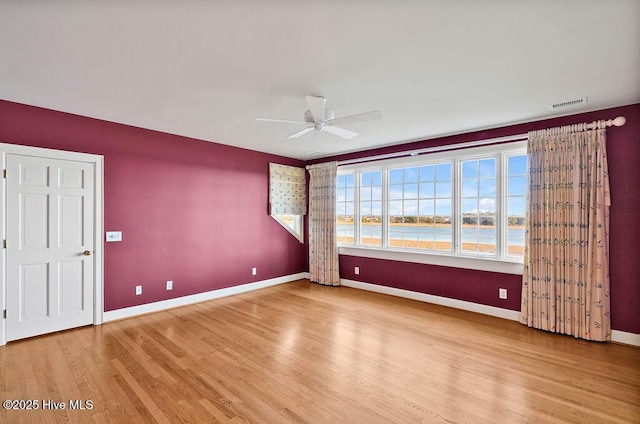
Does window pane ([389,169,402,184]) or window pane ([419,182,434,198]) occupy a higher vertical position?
window pane ([389,169,402,184])

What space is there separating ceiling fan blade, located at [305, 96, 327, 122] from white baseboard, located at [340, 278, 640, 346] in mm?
3325

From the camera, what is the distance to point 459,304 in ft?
14.4

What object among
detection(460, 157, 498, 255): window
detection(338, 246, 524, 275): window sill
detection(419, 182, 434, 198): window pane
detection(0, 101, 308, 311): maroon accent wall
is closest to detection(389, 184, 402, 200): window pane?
detection(419, 182, 434, 198): window pane

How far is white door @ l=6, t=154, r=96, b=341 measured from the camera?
317 cm

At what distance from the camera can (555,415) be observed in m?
2.05

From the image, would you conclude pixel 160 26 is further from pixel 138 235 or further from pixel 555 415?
pixel 555 415

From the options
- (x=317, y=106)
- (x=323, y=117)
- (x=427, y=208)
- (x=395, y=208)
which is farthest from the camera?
(x=395, y=208)

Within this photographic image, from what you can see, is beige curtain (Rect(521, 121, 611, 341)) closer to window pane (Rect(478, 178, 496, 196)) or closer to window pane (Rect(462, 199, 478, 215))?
window pane (Rect(478, 178, 496, 196))

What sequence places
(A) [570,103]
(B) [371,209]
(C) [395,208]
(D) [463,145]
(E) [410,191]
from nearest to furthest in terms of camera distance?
(A) [570,103] → (D) [463,145] → (E) [410,191] → (C) [395,208] → (B) [371,209]

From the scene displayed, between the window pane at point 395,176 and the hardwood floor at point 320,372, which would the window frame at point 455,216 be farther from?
the hardwood floor at point 320,372

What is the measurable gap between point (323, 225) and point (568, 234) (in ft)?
12.3

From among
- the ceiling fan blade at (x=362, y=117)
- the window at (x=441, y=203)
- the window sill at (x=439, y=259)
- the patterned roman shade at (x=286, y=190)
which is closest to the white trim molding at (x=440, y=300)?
the window sill at (x=439, y=259)

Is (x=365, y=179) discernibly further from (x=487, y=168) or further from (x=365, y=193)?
(x=487, y=168)

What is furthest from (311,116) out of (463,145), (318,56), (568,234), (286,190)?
(568,234)
